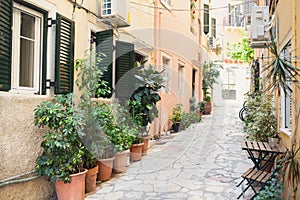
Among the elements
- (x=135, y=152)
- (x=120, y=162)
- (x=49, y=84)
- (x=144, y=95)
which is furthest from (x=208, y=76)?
(x=49, y=84)

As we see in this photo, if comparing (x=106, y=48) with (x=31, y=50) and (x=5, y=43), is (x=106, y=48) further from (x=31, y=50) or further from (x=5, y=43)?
(x=5, y=43)

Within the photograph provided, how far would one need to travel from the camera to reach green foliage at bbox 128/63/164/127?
7.14m

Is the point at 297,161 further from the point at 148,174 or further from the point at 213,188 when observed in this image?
the point at 148,174

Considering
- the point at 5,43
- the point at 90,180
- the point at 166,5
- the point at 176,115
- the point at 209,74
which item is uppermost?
the point at 166,5

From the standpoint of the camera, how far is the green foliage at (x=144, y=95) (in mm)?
7141

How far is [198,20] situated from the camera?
620 inches

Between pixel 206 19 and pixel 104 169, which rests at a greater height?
pixel 206 19

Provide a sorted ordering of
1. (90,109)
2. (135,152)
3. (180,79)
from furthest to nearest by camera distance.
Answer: (180,79), (135,152), (90,109)

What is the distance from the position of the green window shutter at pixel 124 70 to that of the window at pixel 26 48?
245cm

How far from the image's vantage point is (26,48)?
4.20m

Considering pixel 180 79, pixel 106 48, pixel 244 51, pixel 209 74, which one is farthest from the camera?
pixel 209 74

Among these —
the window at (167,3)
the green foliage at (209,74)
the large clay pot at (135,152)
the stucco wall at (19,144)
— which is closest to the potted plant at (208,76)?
the green foliage at (209,74)

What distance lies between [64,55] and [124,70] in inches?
90.6

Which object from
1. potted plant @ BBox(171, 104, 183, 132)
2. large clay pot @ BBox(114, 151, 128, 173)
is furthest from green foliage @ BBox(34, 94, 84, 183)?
potted plant @ BBox(171, 104, 183, 132)
